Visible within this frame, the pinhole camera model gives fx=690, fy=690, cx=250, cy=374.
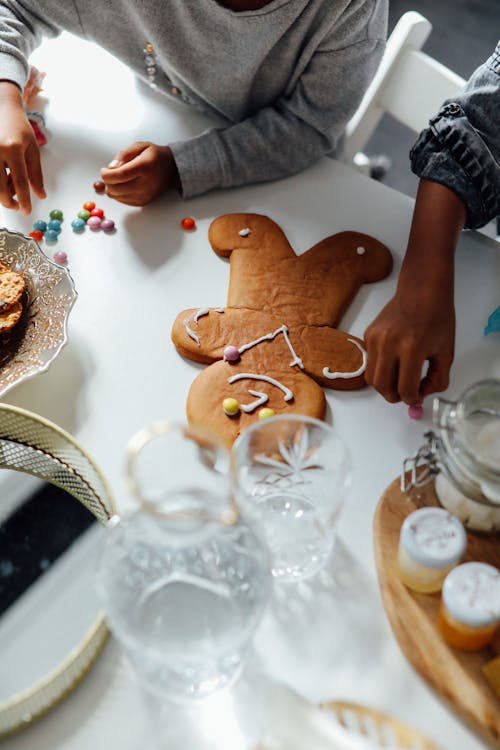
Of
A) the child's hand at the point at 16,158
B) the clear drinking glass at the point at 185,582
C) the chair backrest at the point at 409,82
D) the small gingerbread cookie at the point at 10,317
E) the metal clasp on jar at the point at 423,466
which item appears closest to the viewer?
the clear drinking glass at the point at 185,582

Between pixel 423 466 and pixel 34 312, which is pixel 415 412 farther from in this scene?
pixel 34 312

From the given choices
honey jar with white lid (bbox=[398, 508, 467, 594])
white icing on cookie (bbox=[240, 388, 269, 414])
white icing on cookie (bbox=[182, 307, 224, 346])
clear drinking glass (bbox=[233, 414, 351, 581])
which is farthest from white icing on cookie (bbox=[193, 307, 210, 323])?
honey jar with white lid (bbox=[398, 508, 467, 594])

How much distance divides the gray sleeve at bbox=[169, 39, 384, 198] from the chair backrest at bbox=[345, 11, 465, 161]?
5 centimetres

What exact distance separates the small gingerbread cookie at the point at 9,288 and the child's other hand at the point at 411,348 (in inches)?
14.2

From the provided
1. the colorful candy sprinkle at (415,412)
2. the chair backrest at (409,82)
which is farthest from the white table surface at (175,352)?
the chair backrest at (409,82)

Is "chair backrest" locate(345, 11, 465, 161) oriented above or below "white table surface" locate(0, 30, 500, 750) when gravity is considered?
above

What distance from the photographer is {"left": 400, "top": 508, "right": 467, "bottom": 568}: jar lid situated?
1.68ft

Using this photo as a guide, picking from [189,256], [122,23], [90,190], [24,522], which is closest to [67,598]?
[24,522]

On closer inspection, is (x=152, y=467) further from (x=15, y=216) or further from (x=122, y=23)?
(x=122, y=23)

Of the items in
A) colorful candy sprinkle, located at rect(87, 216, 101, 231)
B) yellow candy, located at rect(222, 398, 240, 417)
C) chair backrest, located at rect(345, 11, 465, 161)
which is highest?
chair backrest, located at rect(345, 11, 465, 161)

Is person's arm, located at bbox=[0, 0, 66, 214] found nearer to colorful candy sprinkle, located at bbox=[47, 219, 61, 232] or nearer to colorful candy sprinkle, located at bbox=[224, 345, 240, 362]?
colorful candy sprinkle, located at bbox=[47, 219, 61, 232]

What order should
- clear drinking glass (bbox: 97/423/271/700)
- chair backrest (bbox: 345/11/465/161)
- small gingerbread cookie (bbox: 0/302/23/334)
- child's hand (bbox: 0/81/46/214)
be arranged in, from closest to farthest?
clear drinking glass (bbox: 97/423/271/700), small gingerbread cookie (bbox: 0/302/23/334), child's hand (bbox: 0/81/46/214), chair backrest (bbox: 345/11/465/161)

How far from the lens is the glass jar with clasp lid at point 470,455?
52 cm

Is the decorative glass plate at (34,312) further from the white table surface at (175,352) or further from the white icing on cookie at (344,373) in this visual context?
the white icing on cookie at (344,373)
